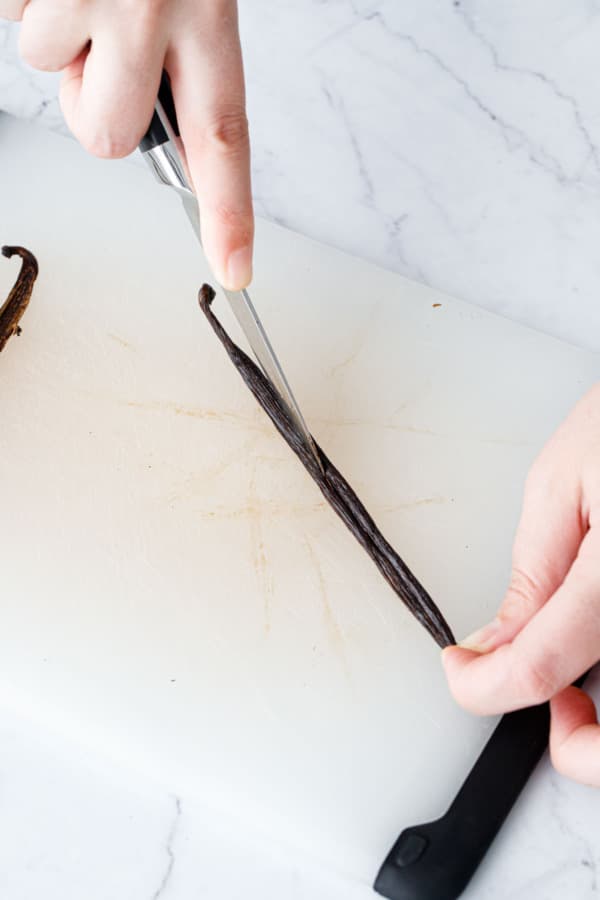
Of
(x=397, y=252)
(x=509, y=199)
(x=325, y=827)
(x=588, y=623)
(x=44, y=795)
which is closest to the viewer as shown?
(x=588, y=623)

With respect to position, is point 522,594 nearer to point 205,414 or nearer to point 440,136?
point 205,414

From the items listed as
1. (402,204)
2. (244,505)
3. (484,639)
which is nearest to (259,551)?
(244,505)

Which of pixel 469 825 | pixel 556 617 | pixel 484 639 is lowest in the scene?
pixel 469 825

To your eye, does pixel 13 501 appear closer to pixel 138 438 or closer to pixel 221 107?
pixel 138 438

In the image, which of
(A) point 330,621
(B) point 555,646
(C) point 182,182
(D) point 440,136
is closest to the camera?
(B) point 555,646

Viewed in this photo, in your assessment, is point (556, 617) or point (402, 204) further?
point (402, 204)

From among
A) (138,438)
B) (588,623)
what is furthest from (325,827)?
(138,438)
